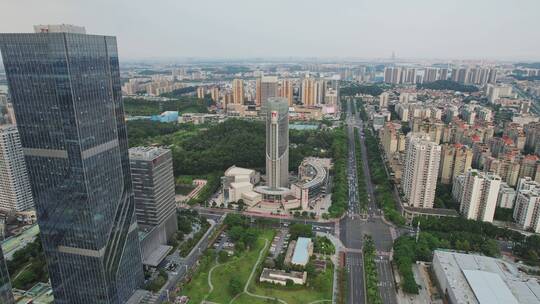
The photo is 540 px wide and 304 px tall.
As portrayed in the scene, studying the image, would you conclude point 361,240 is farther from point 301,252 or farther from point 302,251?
point 301,252

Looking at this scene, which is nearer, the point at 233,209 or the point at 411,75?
the point at 233,209

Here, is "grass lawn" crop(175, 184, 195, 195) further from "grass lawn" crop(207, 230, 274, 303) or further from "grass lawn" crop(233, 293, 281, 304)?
"grass lawn" crop(233, 293, 281, 304)

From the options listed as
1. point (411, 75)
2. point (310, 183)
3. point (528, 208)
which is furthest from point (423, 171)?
point (411, 75)

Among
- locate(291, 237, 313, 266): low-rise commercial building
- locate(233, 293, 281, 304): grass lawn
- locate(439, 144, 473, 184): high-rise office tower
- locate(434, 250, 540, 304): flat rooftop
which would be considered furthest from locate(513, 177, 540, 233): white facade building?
locate(233, 293, 281, 304): grass lawn

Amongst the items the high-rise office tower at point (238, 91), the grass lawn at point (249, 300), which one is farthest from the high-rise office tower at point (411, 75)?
the grass lawn at point (249, 300)

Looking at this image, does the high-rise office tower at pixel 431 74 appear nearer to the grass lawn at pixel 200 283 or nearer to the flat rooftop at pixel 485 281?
the flat rooftop at pixel 485 281

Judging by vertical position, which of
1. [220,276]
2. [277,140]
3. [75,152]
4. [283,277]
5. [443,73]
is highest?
[75,152]
